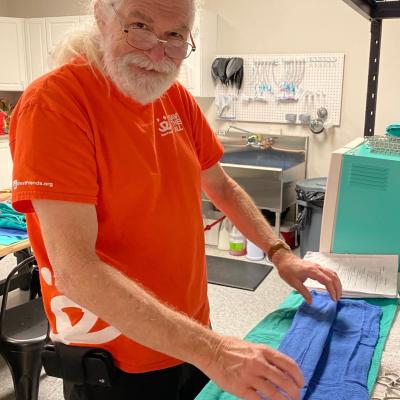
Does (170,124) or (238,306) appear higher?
(170,124)

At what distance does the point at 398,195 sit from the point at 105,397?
0.95 m


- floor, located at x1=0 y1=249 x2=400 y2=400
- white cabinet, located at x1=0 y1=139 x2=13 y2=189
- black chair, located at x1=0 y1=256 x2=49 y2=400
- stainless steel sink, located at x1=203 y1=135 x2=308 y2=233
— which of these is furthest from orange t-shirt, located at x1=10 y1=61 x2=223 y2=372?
white cabinet, located at x1=0 y1=139 x2=13 y2=189

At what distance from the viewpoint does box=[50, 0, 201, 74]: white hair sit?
39.0 inches

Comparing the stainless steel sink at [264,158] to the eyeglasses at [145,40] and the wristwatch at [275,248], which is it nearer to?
the wristwatch at [275,248]

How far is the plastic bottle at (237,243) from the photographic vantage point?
4.06m

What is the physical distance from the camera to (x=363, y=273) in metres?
1.31

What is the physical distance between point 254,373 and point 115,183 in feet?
1.48

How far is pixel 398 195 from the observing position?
1.33 metres

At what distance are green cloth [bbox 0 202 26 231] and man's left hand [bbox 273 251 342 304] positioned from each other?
1504mm

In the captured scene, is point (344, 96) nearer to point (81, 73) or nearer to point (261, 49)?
point (261, 49)

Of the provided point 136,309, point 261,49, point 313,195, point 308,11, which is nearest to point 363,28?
point 308,11

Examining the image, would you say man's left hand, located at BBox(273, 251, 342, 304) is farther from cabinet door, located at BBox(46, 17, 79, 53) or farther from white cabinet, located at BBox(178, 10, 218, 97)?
cabinet door, located at BBox(46, 17, 79, 53)

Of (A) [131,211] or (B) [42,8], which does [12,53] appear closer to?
(B) [42,8]

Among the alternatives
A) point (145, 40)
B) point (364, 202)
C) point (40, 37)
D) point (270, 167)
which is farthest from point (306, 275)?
point (40, 37)
